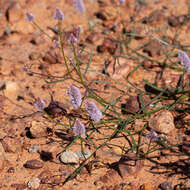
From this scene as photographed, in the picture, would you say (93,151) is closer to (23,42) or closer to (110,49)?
(110,49)

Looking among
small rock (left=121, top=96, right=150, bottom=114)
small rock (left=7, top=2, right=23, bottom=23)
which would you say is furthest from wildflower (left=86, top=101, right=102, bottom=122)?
small rock (left=7, top=2, right=23, bottom=23)

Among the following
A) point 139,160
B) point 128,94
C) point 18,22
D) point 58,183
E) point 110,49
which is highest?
point 18,22

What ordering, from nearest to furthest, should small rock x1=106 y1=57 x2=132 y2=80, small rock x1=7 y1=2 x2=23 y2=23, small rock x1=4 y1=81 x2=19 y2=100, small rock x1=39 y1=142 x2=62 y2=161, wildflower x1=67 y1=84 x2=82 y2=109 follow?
1. wildflower x1=67 y1=84 x2=82 y2=109
2. small rock x1=39 y1=142 x2=62 y2=161
3. small rock x1=4 y1=81 x2=19 y2=100
4. small rock x1=106 y1=57 x2=132 y2=80
5. small rock x1=7 y1=2 x2=23 y2=23

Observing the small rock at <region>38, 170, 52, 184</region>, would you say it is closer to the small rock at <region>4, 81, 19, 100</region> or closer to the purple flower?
the small rock at <region>4, 81, 19, 100</region>

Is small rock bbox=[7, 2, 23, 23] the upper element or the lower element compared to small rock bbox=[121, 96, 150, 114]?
upper

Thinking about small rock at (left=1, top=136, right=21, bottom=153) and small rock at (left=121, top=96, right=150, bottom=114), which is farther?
small rock at (left=121, top=96, right=150, bottom=114)

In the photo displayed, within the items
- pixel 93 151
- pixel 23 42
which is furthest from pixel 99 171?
pixel 23 42
